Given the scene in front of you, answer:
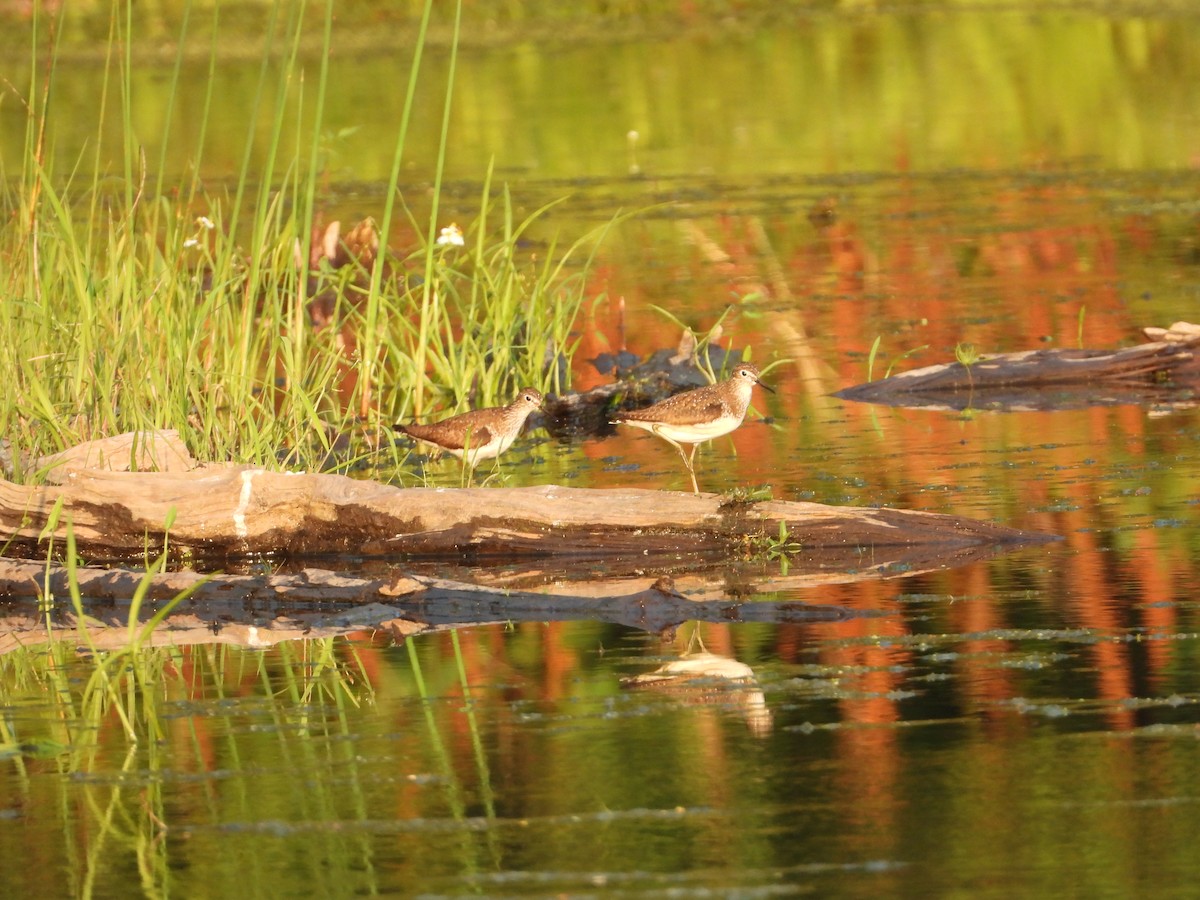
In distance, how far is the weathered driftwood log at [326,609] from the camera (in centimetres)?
643

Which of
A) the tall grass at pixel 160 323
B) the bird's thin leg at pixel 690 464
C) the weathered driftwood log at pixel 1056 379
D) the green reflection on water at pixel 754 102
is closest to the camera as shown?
the tall grass at pixel 160 323

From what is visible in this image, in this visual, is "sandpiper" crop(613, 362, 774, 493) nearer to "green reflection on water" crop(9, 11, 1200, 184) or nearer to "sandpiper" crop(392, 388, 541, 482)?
"sandpiper" crop(392, 388, 541, 482)

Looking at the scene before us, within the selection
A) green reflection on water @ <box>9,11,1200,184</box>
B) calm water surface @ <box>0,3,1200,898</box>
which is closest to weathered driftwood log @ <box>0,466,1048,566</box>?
calm water surface @ <box>0,3,1200,898</box>

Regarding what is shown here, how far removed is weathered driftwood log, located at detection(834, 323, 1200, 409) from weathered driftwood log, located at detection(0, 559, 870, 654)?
143 inches

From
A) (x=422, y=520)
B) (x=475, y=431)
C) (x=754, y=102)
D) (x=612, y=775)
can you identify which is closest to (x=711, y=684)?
(x=612, y=775)

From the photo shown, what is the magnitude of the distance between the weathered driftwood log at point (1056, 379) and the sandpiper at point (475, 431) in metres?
2.12

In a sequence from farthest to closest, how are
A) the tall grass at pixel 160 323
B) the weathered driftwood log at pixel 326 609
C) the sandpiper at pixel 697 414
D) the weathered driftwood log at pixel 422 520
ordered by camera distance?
the sandpiper at pixel 697 414, the tall grass at pixel 160 323, the weathered driftwood log at pixel 422 520, the weathered driftwood log at pixel 326 609

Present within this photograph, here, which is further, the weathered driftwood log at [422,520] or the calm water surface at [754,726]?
the weathered driftwood log at [422,520]

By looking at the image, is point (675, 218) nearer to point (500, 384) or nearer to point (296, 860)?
point (500, 384)

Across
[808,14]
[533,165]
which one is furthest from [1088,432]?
[808,14]

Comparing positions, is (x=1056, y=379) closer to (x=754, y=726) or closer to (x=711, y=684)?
(x=711, y=684)

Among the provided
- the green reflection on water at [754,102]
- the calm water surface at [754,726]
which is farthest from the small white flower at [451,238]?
the green reflection on water at [754,102]

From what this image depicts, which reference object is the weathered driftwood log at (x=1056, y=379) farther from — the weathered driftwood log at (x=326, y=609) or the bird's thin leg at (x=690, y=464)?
the weathered driftwood log at (x=326, y=609)

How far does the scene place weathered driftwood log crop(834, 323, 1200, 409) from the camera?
9828mm
